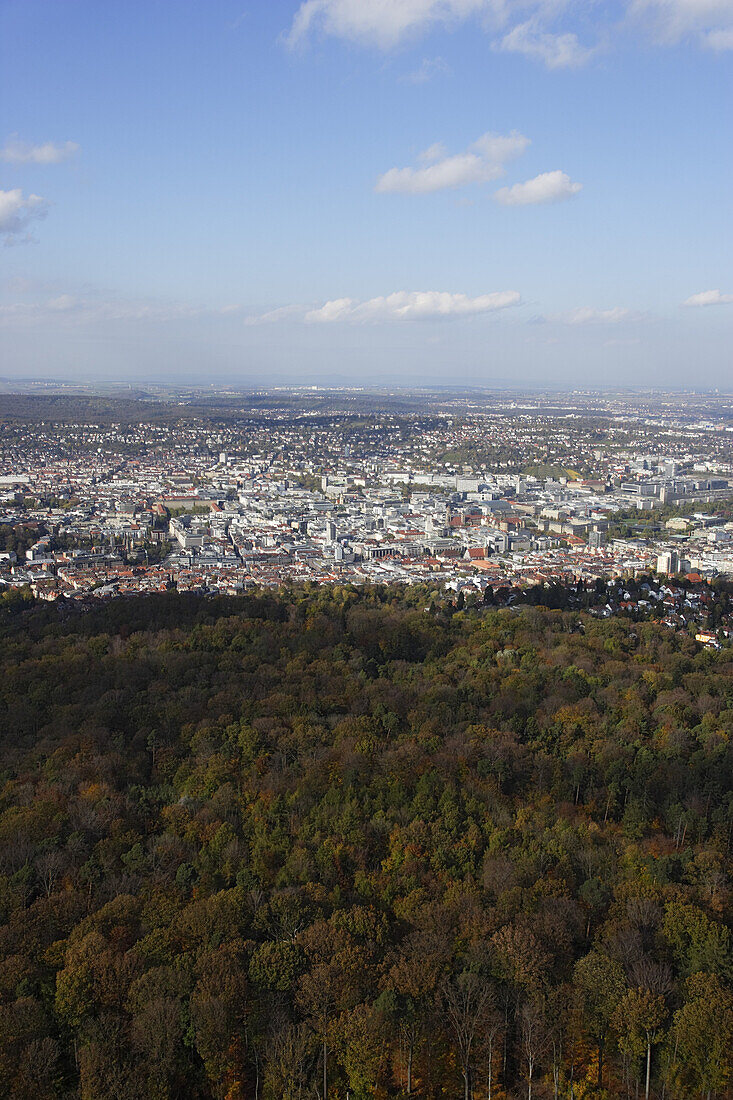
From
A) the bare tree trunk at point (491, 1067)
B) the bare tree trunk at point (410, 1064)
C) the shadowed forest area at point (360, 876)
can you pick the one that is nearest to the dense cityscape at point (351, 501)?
the shadowed forest area at point (360, 876)

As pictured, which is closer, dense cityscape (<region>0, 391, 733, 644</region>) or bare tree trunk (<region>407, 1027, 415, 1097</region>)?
bare tree trunk (<region>407, 1027, 415, 1097</region>)

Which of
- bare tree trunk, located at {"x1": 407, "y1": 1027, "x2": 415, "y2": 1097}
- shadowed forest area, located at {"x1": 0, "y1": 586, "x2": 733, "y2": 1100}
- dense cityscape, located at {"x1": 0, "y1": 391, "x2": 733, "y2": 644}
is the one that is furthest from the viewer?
dense cityscape, located at {"x1": 0, "y1": 391, "x2": 733, "y2": 644}

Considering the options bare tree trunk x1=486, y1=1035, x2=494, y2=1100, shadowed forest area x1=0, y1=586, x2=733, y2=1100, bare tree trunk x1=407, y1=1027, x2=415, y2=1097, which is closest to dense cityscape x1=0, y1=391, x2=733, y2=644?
shadowed forest area x1=0, y1=586, x2=733, y2=1100

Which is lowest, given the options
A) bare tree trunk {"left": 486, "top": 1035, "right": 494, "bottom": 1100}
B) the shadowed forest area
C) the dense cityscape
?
bare tree trunk {"left": 486, "top": 1035, "right": 494, "bottom": 1100}

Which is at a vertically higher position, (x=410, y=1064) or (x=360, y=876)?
(x=360, y=876)

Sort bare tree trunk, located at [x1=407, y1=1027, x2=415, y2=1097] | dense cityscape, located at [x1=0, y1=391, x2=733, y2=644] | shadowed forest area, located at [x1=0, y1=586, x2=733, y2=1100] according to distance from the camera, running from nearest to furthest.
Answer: bare tree trunk, located at [x1=407, y1=1027, x2=415, y2=1097], shadowed forest area, located at [x1=0, y1=586, x2=733, y2=1100], dense cityscape, located at [x1=0, y1=391, x2=733, y2=644]

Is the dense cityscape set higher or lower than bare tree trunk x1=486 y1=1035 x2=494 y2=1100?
higher

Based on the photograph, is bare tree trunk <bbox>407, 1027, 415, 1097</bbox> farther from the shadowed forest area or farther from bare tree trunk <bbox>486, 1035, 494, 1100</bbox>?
bare tree trunk <bbox>486, 1035, 494, 1100</bbox>

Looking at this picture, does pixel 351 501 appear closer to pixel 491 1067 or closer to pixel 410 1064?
pixel 491 1067

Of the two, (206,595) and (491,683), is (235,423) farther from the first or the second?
(491,683)

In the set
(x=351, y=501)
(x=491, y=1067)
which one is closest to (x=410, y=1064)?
(x=491, y=1067)
